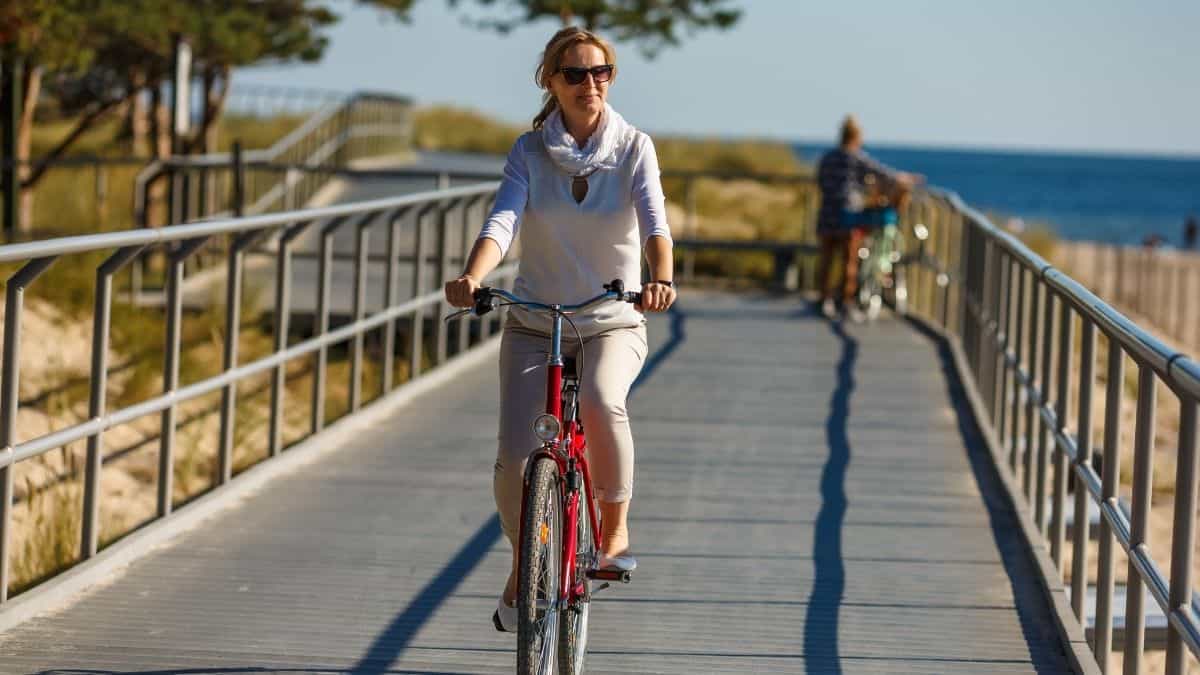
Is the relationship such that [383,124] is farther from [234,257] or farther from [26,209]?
[234,257]

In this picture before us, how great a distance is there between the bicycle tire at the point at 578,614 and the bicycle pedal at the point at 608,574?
22 millimetres

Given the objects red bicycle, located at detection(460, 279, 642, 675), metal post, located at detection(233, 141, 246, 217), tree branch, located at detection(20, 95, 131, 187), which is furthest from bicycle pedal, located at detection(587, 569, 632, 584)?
metal post, located at detection(233, 141, 246, 217)

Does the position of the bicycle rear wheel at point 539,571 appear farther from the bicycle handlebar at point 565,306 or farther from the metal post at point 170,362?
the metal post at point 170,362

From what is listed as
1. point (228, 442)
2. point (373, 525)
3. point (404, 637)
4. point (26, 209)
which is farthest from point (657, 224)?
point (26, 209)

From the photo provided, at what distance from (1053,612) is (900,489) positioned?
2292mm

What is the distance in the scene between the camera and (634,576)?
22.4 feet

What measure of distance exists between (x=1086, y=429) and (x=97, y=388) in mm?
3147

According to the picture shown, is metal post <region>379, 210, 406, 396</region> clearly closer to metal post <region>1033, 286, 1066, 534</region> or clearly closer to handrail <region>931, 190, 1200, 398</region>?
handrail <region>931, 190, 1200, 398</region>

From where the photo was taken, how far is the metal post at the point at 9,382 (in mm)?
5680

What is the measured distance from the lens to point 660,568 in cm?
696

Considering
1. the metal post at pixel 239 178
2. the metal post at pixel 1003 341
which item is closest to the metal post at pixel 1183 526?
the metal post at pixel 1003 341

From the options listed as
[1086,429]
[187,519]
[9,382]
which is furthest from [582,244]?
[187,519]

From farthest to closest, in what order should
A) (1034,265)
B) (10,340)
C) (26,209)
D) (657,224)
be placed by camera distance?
(26,209) → (1034,265) → (10,340) → (657,224)

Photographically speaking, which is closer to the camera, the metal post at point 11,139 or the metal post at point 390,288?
the metal post at point 390,288
